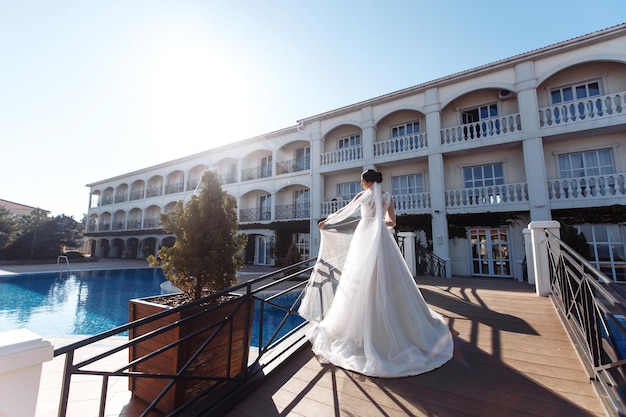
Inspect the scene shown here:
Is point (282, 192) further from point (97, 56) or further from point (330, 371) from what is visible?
point (330, 371)

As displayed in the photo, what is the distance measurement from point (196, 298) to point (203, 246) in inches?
24.1

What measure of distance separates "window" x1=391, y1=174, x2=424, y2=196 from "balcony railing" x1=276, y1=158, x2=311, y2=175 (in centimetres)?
554

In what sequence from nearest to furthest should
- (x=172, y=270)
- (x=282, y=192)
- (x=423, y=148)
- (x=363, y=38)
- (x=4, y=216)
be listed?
(x=172, y=270) < (x=363, y=38) < (x=423, y=148) < (x=282, y=192) < (x=4, y=216)

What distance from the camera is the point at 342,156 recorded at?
14.2 meters

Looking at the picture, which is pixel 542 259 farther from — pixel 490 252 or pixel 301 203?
pixel 301 203

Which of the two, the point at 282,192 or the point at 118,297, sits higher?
the point at 282,192

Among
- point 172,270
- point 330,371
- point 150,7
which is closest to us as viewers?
point 330,371

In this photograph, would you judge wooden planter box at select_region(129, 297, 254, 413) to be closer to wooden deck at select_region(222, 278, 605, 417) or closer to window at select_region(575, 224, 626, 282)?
wooden deck at select_region(222, 278, 605, 417)

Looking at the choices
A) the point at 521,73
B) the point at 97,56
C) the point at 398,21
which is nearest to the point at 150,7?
the point at 97,56

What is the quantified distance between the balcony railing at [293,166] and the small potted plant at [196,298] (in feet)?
43.8

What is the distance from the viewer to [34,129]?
9.50m

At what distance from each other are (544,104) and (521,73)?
5.44 ft

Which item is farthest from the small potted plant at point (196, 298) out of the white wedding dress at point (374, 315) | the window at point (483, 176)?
the window at point (483, 176)

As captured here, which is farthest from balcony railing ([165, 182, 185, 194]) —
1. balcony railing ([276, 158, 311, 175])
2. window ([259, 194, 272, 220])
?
balcony railing ([276, 158, 311, 175])
